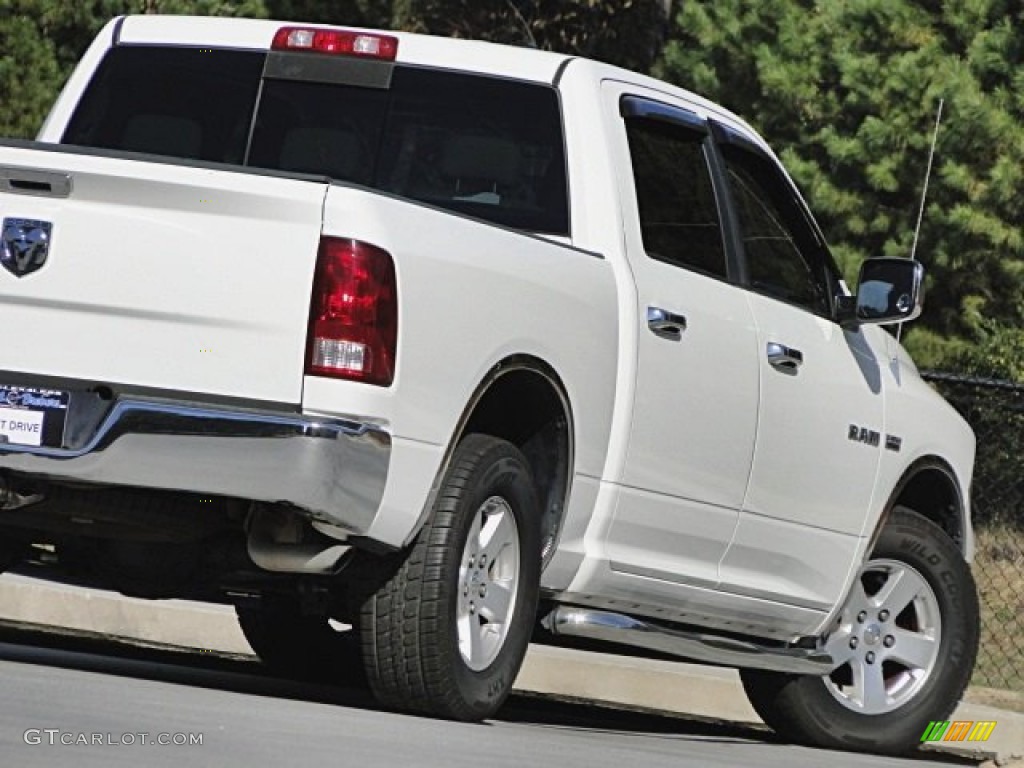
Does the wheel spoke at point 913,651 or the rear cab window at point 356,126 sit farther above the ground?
the rear cab window at point 356,126

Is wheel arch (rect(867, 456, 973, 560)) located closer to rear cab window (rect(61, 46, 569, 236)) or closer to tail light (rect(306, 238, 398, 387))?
rear cab window (rect(61, 46, 569, 236))

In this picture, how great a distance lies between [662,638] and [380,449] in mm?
1699

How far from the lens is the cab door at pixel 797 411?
8.10 metres

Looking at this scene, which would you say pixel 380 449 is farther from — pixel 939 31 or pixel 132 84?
pixel 939 31


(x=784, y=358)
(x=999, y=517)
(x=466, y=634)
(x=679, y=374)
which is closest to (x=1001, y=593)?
(x=999, y=517)

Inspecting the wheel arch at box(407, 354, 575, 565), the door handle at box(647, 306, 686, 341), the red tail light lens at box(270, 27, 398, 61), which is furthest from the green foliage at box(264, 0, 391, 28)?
the wheel arch at box(407, 354, 575, 565)

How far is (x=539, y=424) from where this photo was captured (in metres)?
7.18

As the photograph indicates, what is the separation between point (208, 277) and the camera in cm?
621

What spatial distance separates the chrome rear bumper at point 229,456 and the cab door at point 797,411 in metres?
2.20

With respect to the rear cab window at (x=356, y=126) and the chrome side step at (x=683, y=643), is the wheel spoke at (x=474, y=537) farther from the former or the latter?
the rear cab window at (x=356, y=126)

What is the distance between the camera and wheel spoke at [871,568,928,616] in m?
8.95

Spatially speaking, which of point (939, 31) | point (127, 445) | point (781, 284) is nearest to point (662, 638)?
point (781, 284)

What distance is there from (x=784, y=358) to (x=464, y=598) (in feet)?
5.88

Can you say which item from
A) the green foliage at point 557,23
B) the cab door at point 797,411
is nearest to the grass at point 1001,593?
the cab door at point 797,411
